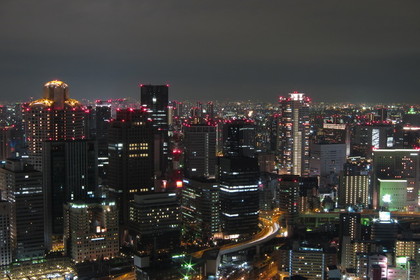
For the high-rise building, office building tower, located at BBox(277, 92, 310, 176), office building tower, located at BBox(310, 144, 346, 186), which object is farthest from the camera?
office building tower, located at BBox(277, 92, 310, 176)

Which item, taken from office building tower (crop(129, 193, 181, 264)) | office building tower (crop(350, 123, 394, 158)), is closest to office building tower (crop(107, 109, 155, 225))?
office building tower (crop(129, 193, 181, 264))

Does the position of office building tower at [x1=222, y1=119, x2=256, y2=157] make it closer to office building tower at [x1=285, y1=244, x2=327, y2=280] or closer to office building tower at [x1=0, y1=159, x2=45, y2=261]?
office building tower at [x1=0, y1=159, x2=45, y2=261]

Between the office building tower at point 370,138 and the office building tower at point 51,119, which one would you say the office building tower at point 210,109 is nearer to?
the office building tower at point 370,138

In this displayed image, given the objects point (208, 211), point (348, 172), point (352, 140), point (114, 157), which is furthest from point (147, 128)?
point (352, 140)

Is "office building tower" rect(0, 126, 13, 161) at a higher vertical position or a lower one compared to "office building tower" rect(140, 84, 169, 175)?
lower

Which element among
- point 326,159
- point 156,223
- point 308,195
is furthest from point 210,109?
point 156,223

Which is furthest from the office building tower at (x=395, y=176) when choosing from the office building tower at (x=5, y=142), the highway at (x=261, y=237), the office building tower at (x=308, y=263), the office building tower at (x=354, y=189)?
the office building tower at (x=5, y=142)

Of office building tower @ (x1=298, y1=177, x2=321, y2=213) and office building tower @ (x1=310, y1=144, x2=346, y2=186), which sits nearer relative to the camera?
office building tower @ (x1=298, y1=177, x2=321, y2=213)
